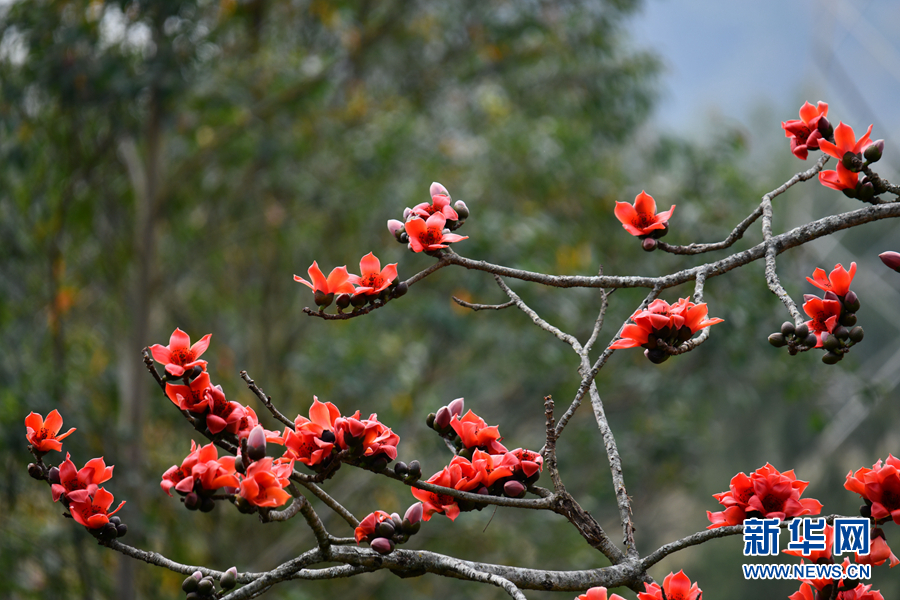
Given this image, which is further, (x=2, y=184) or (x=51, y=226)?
(x=51, y=226)

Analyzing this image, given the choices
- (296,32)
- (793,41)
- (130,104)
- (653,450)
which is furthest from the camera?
(793,41)

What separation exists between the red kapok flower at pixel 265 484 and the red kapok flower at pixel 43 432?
0.83 feet

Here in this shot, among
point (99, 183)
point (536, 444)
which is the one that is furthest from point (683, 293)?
point (99, 183)

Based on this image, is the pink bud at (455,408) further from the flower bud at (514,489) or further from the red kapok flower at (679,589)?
the red kapok flower at (679,589)

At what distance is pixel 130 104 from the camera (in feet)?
12.1

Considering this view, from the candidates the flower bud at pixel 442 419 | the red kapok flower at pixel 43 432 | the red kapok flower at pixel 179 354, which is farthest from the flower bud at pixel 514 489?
the red kapok flower at pixel 43 432

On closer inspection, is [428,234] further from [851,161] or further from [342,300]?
[851,161]

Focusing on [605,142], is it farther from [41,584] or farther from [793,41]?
[793,41]

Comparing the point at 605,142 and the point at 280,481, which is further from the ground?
the point at 605,142

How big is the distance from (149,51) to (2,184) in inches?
36.3

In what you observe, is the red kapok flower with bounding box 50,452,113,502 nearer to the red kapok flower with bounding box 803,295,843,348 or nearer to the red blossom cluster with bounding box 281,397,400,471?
the red blossom cluster with bounding box 281,397,400,471

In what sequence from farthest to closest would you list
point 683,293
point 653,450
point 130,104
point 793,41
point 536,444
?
1. point 793,41
2. point 536,444
3. point 653,450
4. point 130,104
5. point 683,293

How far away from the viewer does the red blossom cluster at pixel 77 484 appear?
80cm

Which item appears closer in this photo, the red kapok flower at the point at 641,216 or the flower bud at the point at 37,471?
the flower bud at the point at 37,471
